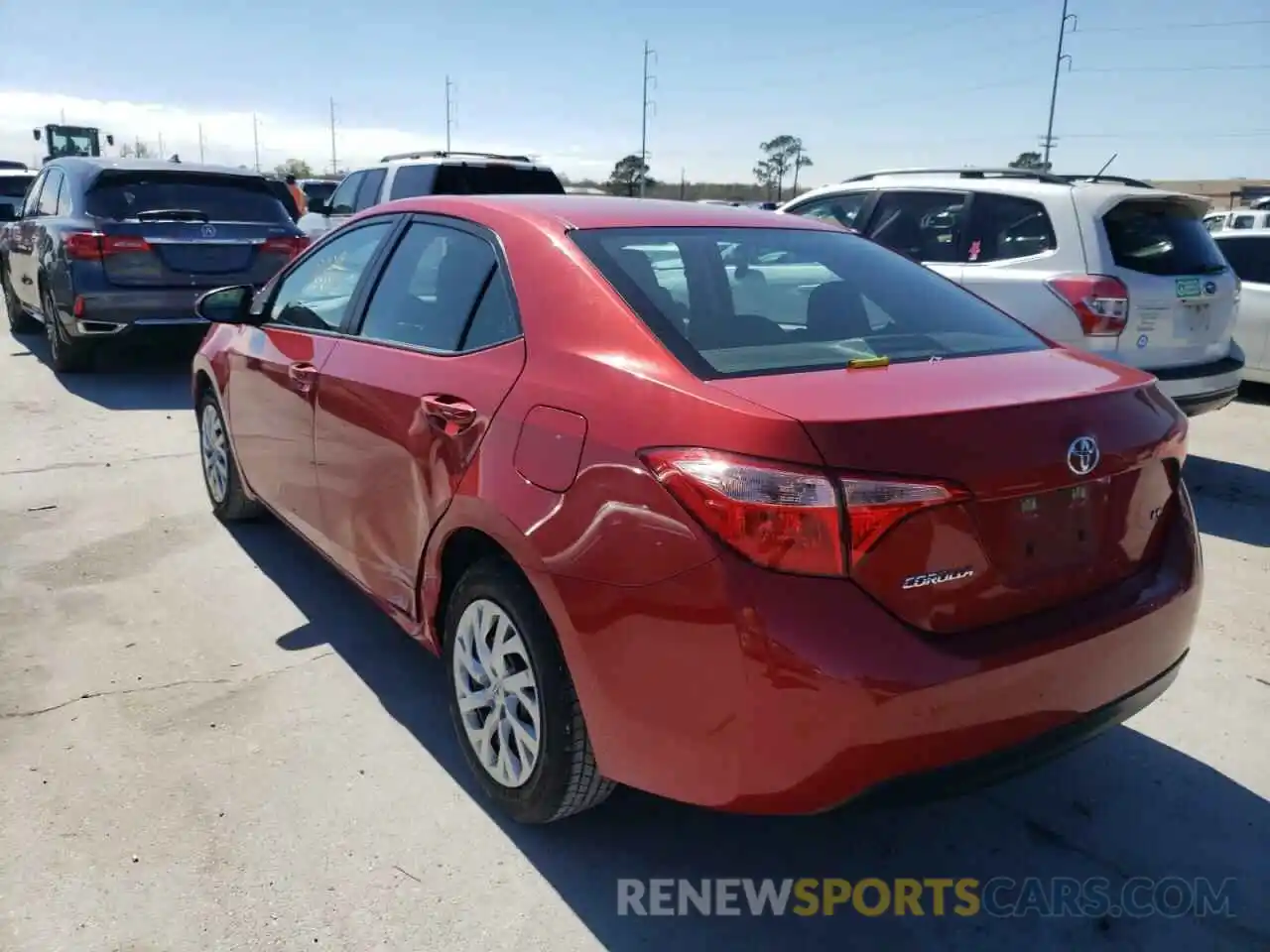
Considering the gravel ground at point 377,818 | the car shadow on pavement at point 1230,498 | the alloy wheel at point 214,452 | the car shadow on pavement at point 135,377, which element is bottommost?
the gravel ground at point 377,818

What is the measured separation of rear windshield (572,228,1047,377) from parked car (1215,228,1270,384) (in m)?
6.42

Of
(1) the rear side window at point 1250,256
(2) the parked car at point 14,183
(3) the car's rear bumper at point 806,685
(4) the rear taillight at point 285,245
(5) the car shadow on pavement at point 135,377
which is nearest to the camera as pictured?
(3) the car's rear bumper at point 806,685

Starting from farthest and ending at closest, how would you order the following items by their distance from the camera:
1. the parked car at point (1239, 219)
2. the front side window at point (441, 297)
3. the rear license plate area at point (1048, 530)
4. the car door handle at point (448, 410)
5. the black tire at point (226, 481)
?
the parked car at point (1239, 219) < the black tire at point (226, 481) < the front side window at point (441, 297) < the car door handle at point (448, 410) < the rear license plate area at point (1048, 530)

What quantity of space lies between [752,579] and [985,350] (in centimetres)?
116

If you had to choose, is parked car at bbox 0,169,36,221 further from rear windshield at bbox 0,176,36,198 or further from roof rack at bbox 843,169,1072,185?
roof rack at bbox 843,169,1072,185

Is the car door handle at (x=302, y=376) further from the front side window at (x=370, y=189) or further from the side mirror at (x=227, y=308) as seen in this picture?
the front side window at (x=370, y=189)

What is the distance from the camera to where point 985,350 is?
9.04 ft

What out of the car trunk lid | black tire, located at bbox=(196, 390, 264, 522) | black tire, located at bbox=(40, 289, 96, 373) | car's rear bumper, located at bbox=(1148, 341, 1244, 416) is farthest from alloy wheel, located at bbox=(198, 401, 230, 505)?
car's rear bumper, located at bbox=(1148, 341, 1244, 416)

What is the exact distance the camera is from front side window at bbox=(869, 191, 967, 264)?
6453mm

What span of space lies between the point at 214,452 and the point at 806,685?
156 inches

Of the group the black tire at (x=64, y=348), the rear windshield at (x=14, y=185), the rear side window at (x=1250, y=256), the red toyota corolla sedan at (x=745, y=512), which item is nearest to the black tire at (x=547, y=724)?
the red toyota corolla sedan at (x=745, y=512)

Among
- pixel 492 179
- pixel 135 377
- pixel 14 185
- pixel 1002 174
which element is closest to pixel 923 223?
pixel 1002 174

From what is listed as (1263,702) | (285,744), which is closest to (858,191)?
(1263,702)

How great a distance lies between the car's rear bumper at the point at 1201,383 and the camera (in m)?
5.69
